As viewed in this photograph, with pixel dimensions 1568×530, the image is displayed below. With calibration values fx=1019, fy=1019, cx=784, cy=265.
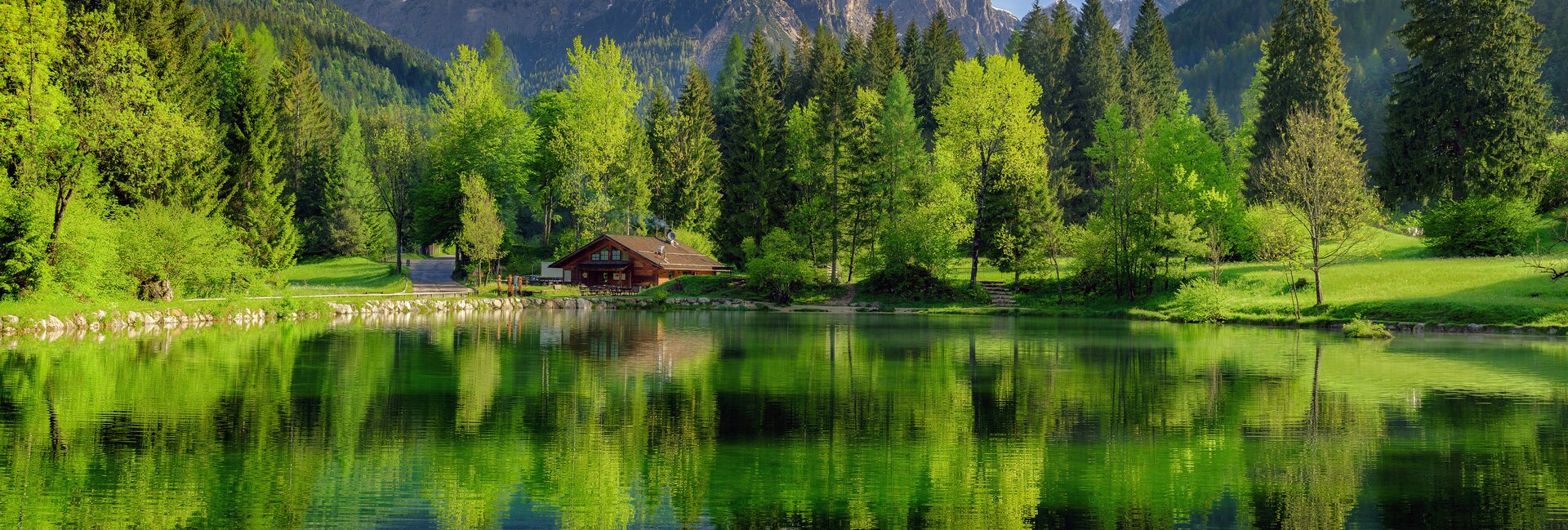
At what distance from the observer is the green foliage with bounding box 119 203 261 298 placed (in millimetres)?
41062

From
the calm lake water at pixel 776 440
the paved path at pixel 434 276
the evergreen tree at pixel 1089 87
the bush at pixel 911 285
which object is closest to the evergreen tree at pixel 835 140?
the bush at pixel 911 285

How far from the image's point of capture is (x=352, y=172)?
91.4 m

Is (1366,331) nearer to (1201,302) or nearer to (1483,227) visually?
(1201,302)

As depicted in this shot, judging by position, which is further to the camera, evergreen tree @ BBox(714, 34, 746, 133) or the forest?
evergreen tree @ BBox(714, 34, 746, 133)

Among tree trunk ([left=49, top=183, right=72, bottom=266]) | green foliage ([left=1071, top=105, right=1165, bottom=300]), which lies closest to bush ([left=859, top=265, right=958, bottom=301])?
green foliage ([left=1071, top=105, right=1165, bottom=300])

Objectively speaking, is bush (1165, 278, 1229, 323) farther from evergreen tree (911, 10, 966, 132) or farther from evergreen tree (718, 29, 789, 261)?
evergreen tree (911, 10, 966, 132)

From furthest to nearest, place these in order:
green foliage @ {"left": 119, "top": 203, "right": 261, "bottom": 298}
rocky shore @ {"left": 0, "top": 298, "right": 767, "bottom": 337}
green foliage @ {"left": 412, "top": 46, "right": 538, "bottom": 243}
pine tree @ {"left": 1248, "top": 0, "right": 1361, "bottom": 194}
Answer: green foliage @ {"left": 412, "top": 46, "right": 538, "bottom": 243}
pine tree @ {"left": 1248, "top": 0, "right": 1361, "bottom": 194}
green foliage @ {"left": 119, "top": 203, "right": 261, "bottom": 298}
rocky shore @ {"left": 0, "top": 298, "right": 767, "bottom": 337}

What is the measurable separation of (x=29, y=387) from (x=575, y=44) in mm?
58009

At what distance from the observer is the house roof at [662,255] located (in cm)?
7219

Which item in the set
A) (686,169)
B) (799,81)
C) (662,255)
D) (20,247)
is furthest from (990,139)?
(20,247)

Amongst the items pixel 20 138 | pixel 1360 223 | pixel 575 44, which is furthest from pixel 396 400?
pixel 575 44

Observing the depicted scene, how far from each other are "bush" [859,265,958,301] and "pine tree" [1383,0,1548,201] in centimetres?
2629

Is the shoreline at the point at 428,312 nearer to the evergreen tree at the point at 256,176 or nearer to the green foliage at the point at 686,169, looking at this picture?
the evergreen tree at the point at 256,176

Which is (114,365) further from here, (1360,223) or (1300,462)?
(1360,223)
